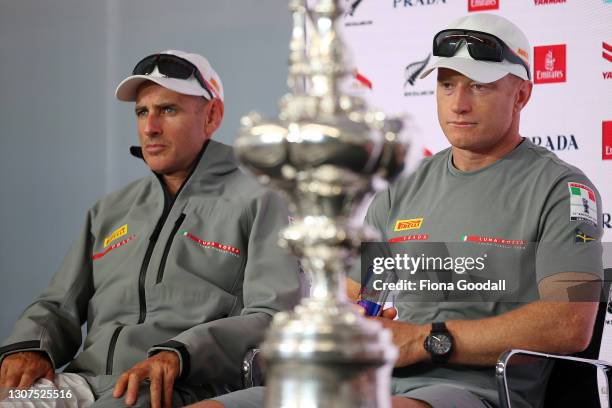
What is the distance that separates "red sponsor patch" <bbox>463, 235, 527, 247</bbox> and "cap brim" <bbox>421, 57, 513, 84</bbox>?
38 cm

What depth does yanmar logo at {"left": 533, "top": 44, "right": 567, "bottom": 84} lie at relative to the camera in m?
3.74

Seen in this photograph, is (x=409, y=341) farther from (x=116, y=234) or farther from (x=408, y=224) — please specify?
(x=116, y=234)

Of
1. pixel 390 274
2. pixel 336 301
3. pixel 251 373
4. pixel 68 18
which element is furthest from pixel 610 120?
pixel 336 301

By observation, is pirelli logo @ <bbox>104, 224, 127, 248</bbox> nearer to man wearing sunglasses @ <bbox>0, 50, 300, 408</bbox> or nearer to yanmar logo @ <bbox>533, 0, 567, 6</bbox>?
man wearing sunglasses @ <bbox>0, 50, 300, 408</bbox>

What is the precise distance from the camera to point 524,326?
198cm

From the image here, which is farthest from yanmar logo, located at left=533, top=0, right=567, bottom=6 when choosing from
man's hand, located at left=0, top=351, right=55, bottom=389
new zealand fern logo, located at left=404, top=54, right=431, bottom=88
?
man's hand, located at left=0, top=351, right=55, bottom=389

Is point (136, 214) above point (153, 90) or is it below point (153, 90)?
below

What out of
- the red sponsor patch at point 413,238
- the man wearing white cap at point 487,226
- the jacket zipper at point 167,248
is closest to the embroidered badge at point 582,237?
the man wearing white cap at point 487,226

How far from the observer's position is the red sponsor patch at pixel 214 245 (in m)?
2.45

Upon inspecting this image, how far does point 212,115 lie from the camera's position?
9.32 ft

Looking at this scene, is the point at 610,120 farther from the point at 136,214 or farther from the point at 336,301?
the point at 336,301

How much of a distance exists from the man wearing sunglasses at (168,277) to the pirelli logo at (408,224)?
0.32 m

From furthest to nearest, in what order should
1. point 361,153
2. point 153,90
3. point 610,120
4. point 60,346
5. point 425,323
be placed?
point 610,120 < point 153,90 < point 60,346 < point 425,323 < point 361,153

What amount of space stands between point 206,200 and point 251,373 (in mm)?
666
